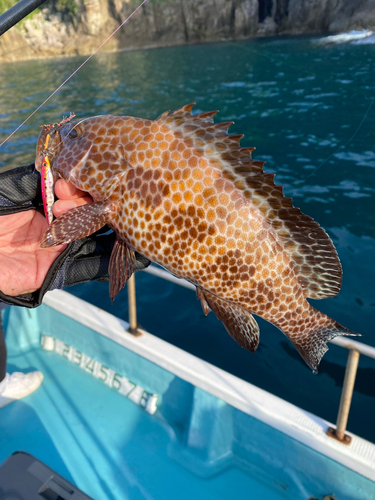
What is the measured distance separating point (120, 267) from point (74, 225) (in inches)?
20.5

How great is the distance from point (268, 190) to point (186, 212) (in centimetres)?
59

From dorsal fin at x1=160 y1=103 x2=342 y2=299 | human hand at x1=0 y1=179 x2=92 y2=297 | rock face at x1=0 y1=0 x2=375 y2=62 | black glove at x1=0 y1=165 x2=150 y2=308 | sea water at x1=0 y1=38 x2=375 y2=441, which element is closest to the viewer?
dorsal fin at x1=160 y1=103 x2=342 y2=299

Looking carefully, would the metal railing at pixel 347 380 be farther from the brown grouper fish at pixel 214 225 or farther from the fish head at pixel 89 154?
the fish head at pixel 89 154

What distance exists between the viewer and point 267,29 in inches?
2354

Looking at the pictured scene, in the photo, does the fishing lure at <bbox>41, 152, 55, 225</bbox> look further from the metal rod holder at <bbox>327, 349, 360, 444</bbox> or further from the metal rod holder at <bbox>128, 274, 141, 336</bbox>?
the metal rod holder at <bbox>327, 349, 360, 444</bbox>

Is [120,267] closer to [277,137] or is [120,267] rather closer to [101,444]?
[101,444]

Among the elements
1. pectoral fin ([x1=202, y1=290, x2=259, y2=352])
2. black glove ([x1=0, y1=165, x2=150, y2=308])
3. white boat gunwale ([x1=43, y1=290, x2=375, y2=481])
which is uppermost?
black glove ([x1=0, y1=165, x2=150, y2=308])

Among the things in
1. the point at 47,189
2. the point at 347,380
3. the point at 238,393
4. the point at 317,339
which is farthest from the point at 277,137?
the point at 317,339

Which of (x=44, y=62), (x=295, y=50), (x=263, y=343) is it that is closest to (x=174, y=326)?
(x=263, y=343)

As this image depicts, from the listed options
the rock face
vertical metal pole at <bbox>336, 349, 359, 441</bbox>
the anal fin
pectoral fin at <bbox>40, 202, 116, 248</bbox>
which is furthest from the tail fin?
the rock face

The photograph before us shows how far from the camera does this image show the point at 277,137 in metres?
19.5

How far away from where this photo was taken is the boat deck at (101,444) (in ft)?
15.4

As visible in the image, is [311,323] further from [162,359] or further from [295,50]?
[295,50]

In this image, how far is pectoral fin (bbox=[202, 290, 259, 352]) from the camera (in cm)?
280
